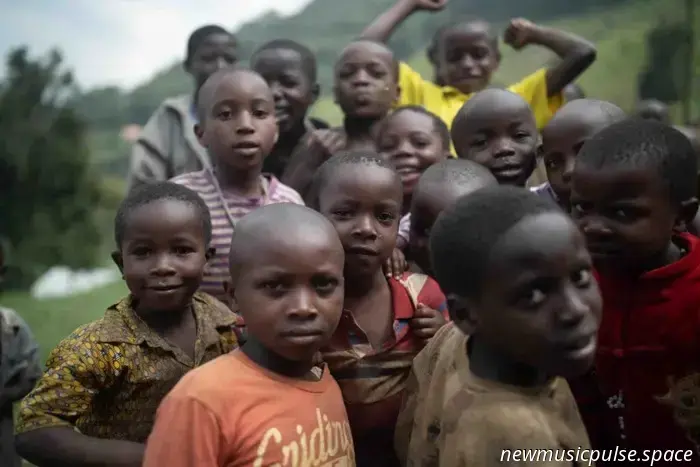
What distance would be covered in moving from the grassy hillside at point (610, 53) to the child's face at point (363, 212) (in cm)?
376

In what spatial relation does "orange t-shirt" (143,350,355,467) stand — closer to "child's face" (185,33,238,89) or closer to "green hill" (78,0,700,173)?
"child's face" (185,33,238,89)

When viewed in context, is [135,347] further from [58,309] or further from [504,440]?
[58,309]

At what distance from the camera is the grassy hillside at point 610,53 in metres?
5.87

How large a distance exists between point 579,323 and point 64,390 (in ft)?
3.96

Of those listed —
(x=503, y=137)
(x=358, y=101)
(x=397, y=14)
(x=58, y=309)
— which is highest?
(x=397, y=14)

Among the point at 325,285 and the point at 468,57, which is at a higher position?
the point at 468,57

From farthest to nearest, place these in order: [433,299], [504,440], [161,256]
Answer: [433,299] < [161,256] < [504,440]

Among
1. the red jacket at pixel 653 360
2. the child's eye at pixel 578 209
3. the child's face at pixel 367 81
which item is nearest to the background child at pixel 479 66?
the child's face at pixel 367 81

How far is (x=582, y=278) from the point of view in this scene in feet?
4.75

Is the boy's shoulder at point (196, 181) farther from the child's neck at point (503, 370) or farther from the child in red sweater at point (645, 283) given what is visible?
the child's neck at point (503, 370)

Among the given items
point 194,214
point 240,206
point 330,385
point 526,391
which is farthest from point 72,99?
point 526,391

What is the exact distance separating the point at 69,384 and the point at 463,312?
982 mm

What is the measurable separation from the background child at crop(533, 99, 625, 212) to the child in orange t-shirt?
1074 mm

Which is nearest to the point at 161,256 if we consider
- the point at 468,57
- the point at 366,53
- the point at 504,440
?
the point at 504,440
